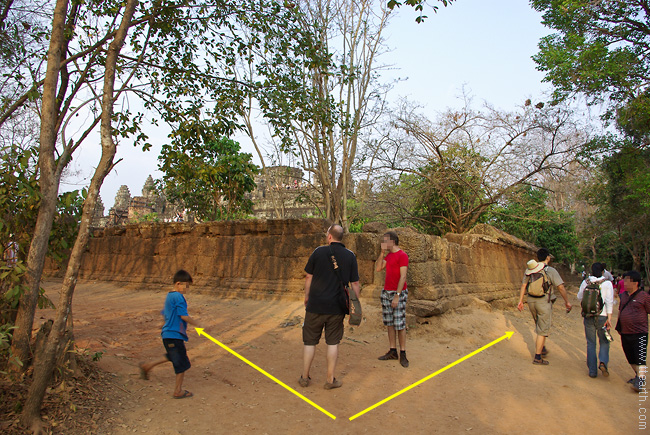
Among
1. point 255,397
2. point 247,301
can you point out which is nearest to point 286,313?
point 247,301

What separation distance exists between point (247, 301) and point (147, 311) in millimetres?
1930

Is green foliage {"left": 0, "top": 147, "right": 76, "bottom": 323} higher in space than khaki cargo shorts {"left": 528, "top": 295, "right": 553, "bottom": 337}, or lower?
higher

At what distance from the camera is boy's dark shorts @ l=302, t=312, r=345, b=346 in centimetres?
450

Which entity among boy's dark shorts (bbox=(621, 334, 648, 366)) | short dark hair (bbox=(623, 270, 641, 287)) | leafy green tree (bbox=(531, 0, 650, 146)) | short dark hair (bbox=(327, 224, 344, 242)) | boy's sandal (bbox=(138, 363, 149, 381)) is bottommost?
boy's sandal (bbox=(138, 363, 149, 381))

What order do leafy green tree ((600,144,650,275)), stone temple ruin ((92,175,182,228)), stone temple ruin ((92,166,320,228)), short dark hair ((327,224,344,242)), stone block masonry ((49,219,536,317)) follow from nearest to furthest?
1. short dark hair ((327,224,344,242))
2. stone block masonry ((49,219,536,317))
3. leafy green tree ((600,144,650,275))
4. stone temple ruin ((92,166,320,228))
5. stone temple ruin ((92,175,182,228))

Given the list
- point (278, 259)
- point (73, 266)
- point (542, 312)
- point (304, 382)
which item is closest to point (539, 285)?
point (542, 312)

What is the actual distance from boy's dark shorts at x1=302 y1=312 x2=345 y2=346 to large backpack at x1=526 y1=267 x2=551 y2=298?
3.09m

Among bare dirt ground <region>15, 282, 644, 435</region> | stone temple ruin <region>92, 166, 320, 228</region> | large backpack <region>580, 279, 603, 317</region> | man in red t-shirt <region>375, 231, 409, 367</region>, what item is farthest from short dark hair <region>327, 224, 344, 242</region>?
stone temple ruin <region>92, 166, 320, 228</region>

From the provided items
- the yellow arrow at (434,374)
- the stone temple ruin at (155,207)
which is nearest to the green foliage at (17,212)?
the yellow arrow at (434,374)

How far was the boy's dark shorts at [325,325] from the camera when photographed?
→ 4496mm

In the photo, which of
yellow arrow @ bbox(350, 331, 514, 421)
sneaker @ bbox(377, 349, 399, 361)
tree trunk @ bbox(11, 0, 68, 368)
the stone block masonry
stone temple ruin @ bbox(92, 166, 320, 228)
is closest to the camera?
tree trunk @ bbox(11, 0, 68, 368)

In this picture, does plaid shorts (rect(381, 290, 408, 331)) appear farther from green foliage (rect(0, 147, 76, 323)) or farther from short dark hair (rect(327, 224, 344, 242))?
green foliage (rect(0, 147, 76, 323))

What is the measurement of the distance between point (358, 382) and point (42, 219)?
342 centimetres

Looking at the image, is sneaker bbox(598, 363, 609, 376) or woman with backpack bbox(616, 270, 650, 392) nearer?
woman with backpack bbox(616, 270, 650, 392)
